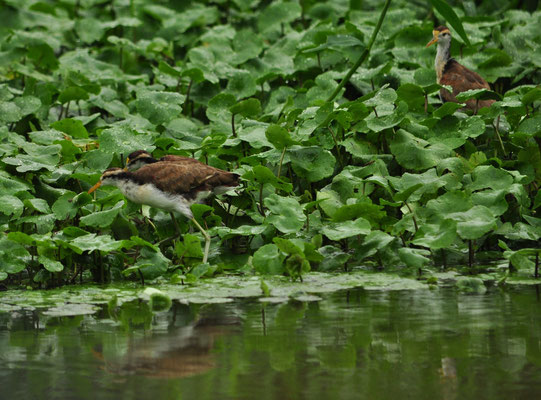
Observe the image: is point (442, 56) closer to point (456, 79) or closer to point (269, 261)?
point (456, 79)

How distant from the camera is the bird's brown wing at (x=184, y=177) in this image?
709 cm

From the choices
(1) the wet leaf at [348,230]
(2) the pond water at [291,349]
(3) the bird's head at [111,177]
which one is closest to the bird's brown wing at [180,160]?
(3) the bird's head at [111,177]

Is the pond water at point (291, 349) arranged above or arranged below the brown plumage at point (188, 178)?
below

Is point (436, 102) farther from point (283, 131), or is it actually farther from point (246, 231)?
point (246, 231)

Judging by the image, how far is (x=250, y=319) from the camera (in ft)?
17.6

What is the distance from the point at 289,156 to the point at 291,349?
10.1ft

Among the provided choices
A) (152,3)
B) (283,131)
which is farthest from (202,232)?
(152,3)

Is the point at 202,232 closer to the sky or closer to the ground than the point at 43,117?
closer to the ground

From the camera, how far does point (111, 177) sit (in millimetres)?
7156

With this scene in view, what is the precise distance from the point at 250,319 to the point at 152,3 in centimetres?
907

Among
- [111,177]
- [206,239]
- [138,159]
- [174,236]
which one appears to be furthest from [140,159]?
[206,239]

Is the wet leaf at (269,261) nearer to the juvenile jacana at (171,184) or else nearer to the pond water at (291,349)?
the pond water at (291,349)

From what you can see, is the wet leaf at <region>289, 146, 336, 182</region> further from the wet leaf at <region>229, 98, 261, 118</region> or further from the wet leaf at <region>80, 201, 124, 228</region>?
the wet leaf at <region>80, 201, 124, 228</region>

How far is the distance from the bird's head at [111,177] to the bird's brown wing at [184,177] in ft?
0.37
